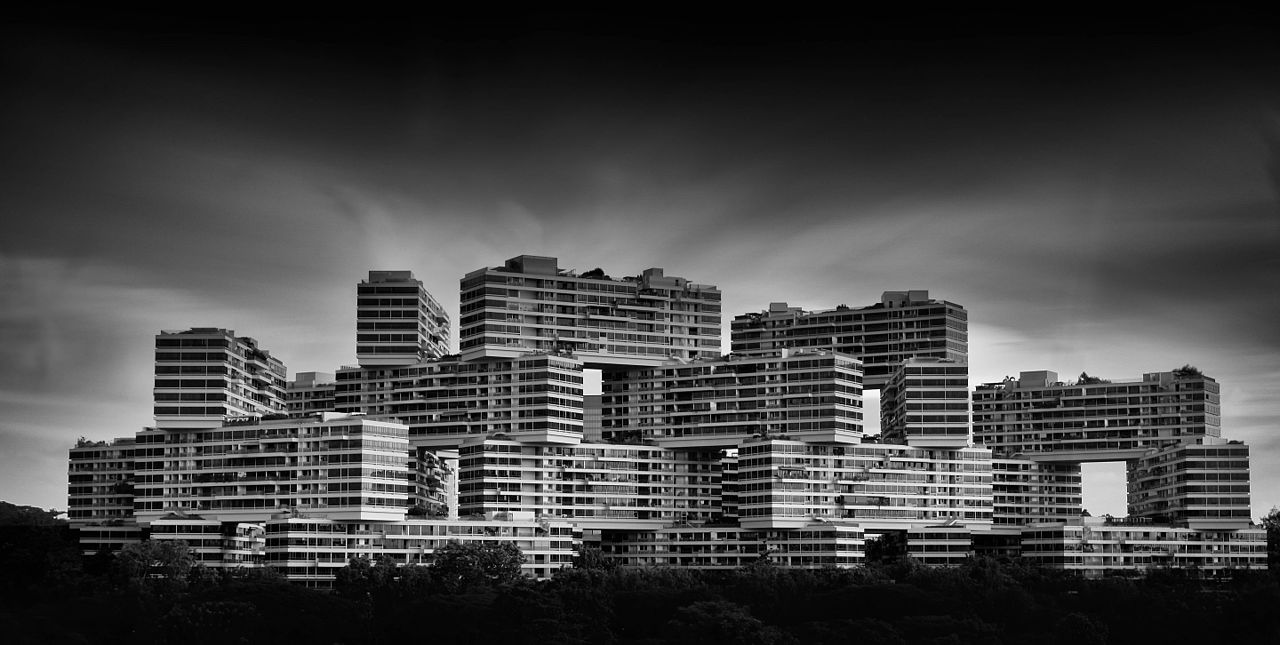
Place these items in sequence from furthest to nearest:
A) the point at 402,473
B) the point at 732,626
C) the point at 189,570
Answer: the point at 402,473, the point at 189,570, the point at 732,626

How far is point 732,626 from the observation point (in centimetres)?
15575

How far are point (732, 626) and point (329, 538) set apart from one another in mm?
52121

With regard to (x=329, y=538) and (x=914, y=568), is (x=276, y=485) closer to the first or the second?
(x=329, y=538)

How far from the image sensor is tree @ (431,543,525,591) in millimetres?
183375

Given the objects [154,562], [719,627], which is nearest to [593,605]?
[719,627]

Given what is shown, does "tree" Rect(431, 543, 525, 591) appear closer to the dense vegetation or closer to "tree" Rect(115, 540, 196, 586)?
the dense vegetation

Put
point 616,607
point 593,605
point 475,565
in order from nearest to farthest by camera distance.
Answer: point 593,605
point 616,607
point 475,565

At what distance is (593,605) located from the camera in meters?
172

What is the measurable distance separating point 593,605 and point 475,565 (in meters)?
19.1

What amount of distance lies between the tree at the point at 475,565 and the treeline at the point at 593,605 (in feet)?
Result: 0.71

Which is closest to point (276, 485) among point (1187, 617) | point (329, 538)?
point (329, 538)

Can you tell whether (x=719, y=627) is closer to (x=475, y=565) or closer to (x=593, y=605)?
(x=593, y=605)

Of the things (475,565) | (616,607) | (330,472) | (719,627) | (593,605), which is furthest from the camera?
(330,472)

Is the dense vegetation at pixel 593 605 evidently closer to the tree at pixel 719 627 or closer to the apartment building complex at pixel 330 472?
the tree at pixel 719 627
